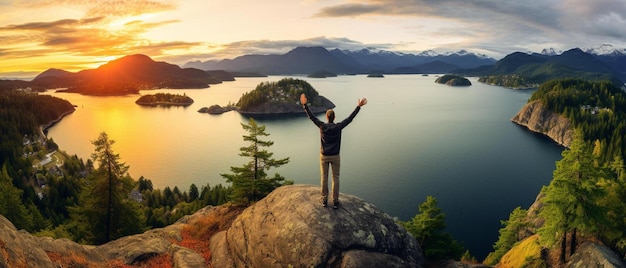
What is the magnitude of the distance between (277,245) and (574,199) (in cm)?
2020

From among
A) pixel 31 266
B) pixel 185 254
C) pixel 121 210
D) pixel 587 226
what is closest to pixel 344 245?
pixel 185 254

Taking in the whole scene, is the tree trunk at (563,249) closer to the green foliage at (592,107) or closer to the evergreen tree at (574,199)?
the evergreen tree at (574,199)

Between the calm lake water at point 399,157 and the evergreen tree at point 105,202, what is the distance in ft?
149

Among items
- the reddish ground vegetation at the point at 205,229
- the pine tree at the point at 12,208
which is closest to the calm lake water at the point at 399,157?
the pine tree at the point at 12,208

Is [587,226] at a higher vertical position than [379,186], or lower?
higher

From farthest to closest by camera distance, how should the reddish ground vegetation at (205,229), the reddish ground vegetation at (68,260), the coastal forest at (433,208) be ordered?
1. the coastal forest at (433,208)
2. the reddish ground vegetation at (205,229)
3. the reddish ground vegetation at (68,260)

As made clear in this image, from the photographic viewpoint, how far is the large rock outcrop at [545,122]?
443ft

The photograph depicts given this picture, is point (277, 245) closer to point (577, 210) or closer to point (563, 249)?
point (577, 210)

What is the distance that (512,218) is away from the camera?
40.9 m

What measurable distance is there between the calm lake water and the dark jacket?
156 feet

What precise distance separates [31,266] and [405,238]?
1652 cm

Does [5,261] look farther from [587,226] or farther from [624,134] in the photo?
[624,134]

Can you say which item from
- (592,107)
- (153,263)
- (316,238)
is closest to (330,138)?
(316,238)

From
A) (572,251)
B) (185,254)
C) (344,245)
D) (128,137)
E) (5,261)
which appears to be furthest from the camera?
(128,137)
